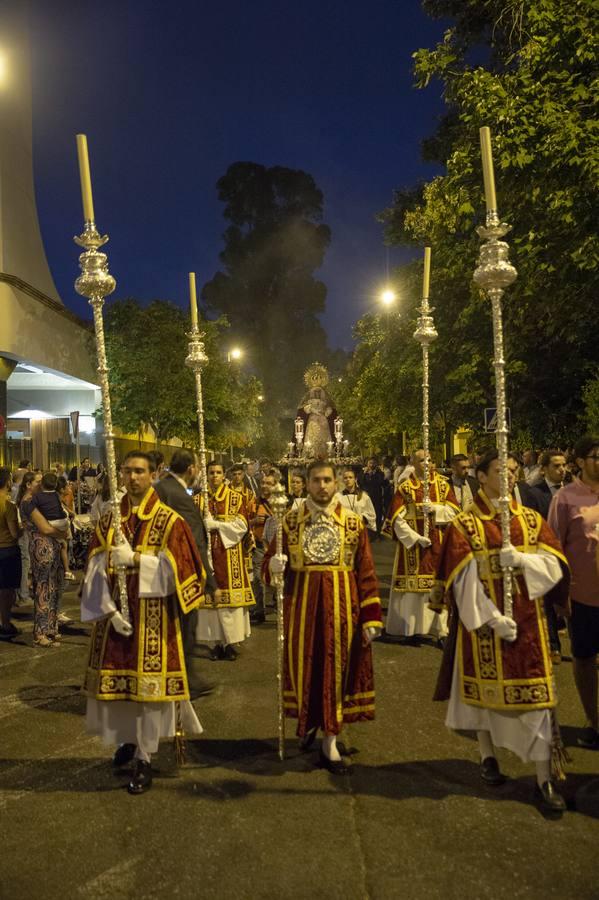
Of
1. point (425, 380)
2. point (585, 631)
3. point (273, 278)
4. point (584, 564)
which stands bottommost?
point (585, 631)

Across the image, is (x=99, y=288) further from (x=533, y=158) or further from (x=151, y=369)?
(x=151, y=369)

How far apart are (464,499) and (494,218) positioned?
5279mm

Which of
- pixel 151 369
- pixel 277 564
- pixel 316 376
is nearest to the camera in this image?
pixel 277 564

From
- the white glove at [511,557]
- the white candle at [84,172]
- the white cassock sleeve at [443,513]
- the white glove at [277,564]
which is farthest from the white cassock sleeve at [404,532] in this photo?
the white candle at [84,172]

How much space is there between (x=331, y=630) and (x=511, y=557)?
4.32 ft

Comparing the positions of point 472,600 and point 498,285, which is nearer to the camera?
point 472,600

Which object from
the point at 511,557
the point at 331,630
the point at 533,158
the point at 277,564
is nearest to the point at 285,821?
the point at 331,630

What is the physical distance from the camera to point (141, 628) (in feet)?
15.9

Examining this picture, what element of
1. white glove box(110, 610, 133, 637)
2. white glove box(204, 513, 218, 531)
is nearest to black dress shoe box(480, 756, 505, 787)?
white glove box(110, 610, 133, 637)

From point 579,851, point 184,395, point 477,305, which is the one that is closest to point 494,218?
point 579,851

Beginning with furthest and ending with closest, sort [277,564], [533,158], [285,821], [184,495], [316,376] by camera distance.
Result: [316,376]
[533,158]
[184,495]
[277,564]
[285,821]

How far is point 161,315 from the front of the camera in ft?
90.1

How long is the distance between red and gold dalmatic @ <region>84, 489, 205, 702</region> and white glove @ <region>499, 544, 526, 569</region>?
1912 millimetres

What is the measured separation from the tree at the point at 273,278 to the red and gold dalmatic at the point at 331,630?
167ft
